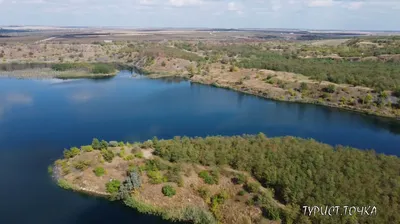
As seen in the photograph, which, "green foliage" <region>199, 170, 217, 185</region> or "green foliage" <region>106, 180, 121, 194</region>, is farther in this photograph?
"green foliage" <region>106, 180, 121, 194</region>

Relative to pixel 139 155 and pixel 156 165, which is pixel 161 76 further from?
pixel 156 165

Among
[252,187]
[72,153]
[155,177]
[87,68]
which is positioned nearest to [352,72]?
[252,187]

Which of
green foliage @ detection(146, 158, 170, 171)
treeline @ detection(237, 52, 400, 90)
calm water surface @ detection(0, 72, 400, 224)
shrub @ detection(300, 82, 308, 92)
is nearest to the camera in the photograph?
calm water surface @ detection(0, 72, 400, 224)

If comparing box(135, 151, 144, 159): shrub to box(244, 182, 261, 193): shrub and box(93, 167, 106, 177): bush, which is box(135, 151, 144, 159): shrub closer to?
box(93, 167, 106, 177): bush

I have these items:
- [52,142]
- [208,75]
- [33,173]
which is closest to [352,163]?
[33,173]

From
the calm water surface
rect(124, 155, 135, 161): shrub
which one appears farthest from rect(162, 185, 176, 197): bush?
rect(124, 155, 135, 161): shrub

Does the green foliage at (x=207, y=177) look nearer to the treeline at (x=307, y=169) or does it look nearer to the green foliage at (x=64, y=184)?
the treeline at (x=307, y=169)
